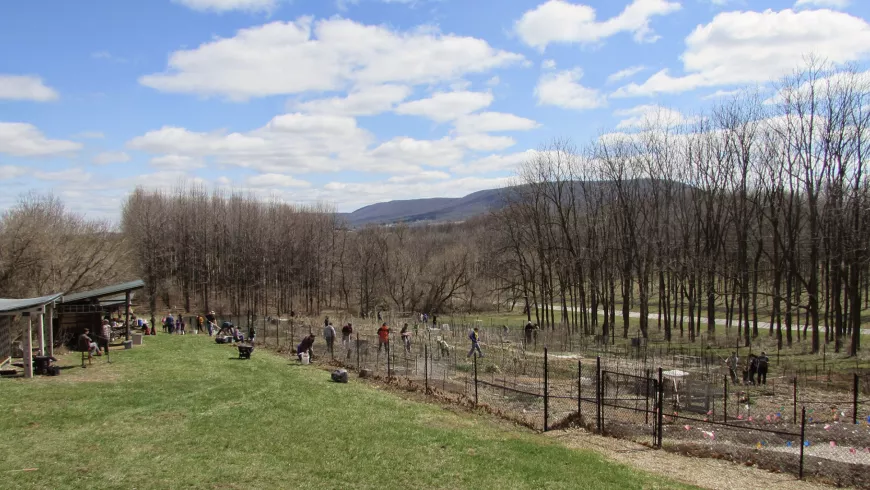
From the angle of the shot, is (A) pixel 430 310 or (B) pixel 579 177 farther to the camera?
(A) pixel 430 310

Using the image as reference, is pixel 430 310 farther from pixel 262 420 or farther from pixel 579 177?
pixel 262 420

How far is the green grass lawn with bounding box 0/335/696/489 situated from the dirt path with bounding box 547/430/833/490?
2.36 feet

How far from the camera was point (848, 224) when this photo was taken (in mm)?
35344

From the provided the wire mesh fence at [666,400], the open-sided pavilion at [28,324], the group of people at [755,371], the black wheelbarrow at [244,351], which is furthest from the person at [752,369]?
the open-sided pavilion at [28,324]

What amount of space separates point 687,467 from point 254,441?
934cm

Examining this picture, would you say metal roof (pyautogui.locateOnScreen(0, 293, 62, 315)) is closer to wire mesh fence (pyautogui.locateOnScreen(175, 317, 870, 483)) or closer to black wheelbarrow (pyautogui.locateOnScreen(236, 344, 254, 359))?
black wheelbarrow (pyautogui.locateOnScreen(236, 344, 254, 359))

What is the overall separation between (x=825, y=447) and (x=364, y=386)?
13080mm

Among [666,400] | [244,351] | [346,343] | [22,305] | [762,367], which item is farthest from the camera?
[346,343]

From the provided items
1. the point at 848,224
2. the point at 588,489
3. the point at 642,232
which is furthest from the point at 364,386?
the point at 642,232

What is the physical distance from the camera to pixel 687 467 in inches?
502

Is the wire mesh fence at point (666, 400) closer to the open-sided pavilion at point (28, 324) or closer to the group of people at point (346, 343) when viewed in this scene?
the group of people at point (346, 343)

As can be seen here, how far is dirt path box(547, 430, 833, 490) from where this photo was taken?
464 inches

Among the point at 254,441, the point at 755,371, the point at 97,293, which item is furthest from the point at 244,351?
the point at 755,371

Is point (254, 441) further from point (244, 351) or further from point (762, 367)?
point (762, 367)
